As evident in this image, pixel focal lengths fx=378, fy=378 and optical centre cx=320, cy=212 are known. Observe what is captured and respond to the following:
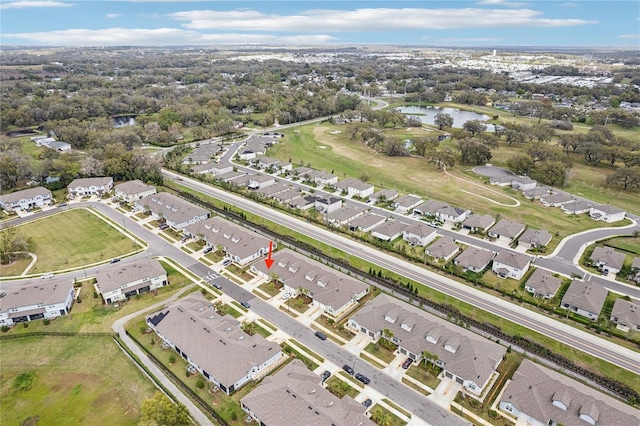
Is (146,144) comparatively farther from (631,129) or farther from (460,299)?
(631,129)

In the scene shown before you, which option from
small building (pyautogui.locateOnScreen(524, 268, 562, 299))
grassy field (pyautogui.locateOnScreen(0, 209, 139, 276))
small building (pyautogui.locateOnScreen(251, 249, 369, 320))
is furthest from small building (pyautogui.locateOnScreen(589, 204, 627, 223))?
grassy field (pyautogui.locateOnScreen(0, 209, 139, 276))

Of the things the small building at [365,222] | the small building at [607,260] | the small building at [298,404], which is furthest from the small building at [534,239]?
the small building at [298,404]

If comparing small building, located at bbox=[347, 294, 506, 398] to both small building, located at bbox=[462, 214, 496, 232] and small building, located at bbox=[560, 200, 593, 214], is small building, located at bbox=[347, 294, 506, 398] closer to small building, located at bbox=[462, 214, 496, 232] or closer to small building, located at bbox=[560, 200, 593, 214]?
small building, located at bbox=[462, 214, 496, 232]

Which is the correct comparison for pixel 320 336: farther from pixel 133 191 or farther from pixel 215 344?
pixel 133 191

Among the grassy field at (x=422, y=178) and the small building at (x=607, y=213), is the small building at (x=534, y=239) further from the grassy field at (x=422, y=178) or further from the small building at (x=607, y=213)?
the small building at (x=607, y=213)

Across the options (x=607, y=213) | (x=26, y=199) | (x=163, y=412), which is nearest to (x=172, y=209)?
(x=26, y=199)

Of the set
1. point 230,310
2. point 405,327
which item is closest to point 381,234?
point 405,327
